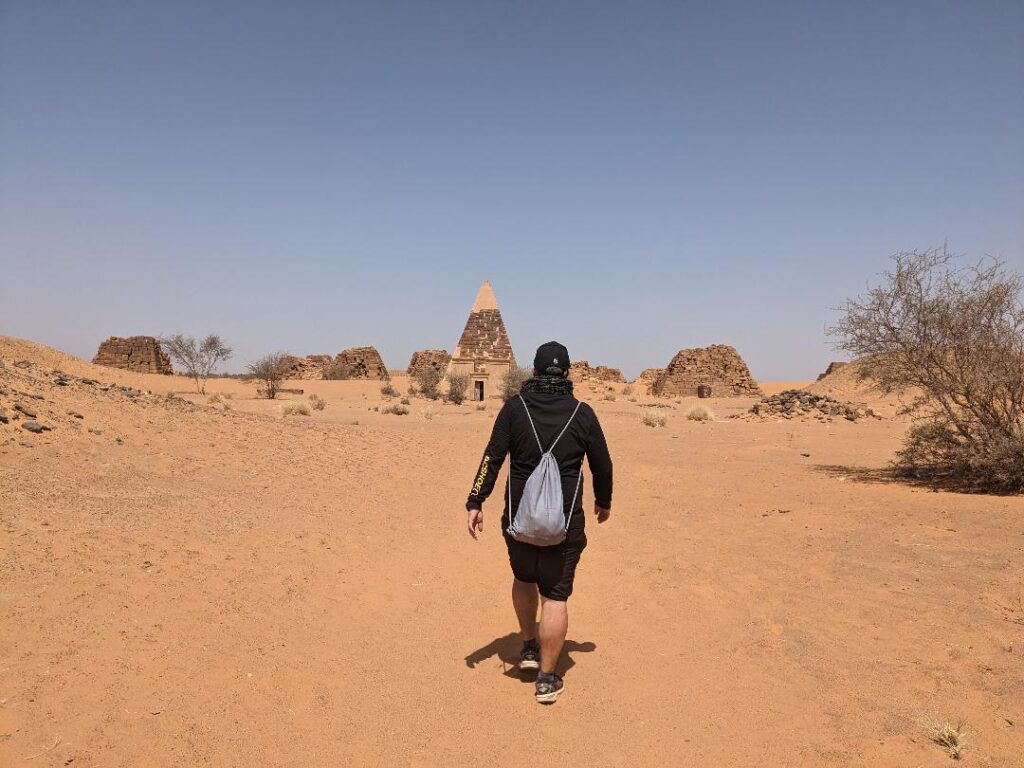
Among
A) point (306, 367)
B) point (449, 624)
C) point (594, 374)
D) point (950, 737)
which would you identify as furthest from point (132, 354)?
point (950, 737)

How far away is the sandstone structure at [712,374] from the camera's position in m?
40.1

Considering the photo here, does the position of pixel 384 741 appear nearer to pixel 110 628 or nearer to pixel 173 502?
pixel 110 628

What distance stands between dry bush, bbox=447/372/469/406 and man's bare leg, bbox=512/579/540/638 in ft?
84.5

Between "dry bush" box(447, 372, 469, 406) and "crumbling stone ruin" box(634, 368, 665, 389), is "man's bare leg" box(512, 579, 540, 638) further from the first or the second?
"crumbling stone ruin" box(634, 368, 665, 389)

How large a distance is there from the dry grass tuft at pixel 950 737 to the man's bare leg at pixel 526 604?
A: 7.13ft

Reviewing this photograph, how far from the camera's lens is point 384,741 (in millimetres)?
3211

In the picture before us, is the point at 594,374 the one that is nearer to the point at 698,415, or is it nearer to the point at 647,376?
the point at 647,376

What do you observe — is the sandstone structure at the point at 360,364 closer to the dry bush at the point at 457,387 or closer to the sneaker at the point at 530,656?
the dry bush at the point at 457,387

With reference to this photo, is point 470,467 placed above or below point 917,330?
below

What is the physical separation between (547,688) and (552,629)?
377 millimetres

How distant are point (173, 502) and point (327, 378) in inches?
1668

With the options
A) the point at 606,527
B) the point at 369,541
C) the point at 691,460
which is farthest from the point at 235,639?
the point at 691,460

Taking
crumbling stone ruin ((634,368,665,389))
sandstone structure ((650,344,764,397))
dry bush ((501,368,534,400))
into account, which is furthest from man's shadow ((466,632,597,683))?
crumbling stone ruin ((634,368,665,389))

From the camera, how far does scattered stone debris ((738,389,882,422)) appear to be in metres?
22.5
